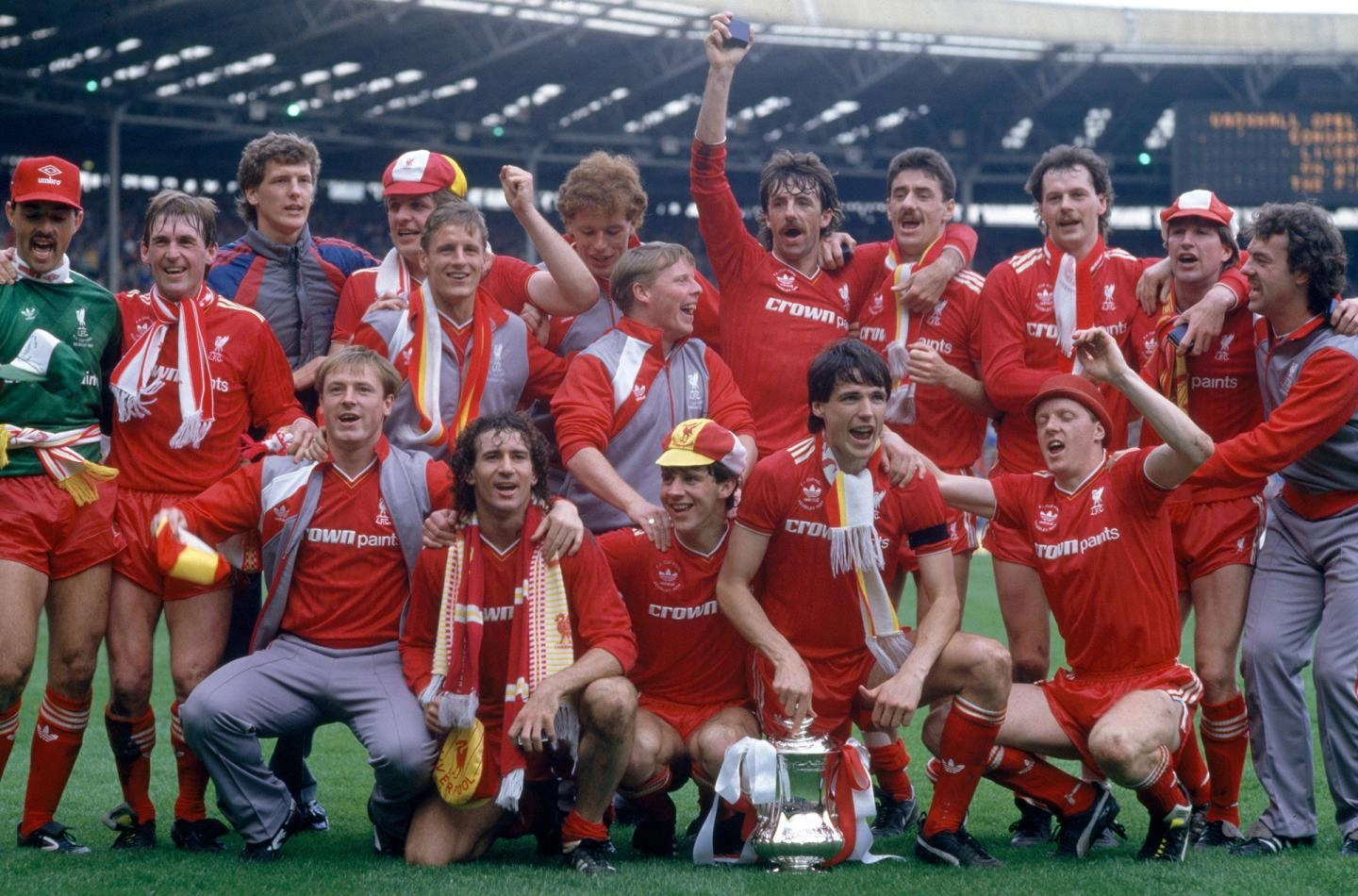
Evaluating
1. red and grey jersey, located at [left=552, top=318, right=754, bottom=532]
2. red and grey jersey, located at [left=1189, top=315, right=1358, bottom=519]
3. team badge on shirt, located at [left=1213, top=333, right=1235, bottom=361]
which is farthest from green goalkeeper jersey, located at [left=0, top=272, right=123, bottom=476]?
team badge on shirt, located at [left=1213, top=333, right=1235, bottom=361]

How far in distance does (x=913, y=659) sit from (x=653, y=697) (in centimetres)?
93

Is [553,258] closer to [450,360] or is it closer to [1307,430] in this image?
[450,360]

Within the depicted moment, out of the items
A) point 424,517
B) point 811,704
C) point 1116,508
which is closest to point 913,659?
point 811,704

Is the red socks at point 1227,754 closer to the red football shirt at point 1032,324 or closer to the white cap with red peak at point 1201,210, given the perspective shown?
the red football shirt at point 1032,324

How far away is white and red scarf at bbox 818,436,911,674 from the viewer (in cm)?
497

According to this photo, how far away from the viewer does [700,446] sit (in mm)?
4969

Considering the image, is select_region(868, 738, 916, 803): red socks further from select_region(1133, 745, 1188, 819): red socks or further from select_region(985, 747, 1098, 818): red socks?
select_region(1133, 745, 1188, 819): red socks

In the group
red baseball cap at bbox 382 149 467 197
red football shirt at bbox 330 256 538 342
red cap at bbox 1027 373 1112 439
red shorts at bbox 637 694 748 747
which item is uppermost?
red baseball cap at bbox 382 149 467 197

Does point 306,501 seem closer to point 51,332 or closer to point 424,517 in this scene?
point 424,517

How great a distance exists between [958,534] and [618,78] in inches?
903

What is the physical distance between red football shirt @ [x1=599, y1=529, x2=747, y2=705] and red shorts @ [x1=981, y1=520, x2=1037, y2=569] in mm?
974

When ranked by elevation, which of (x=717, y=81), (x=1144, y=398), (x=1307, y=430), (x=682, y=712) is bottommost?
(x=682, y=712)

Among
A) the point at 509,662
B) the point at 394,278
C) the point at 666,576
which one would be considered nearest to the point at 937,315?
the point at 666,576

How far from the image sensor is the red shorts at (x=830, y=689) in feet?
16.5
